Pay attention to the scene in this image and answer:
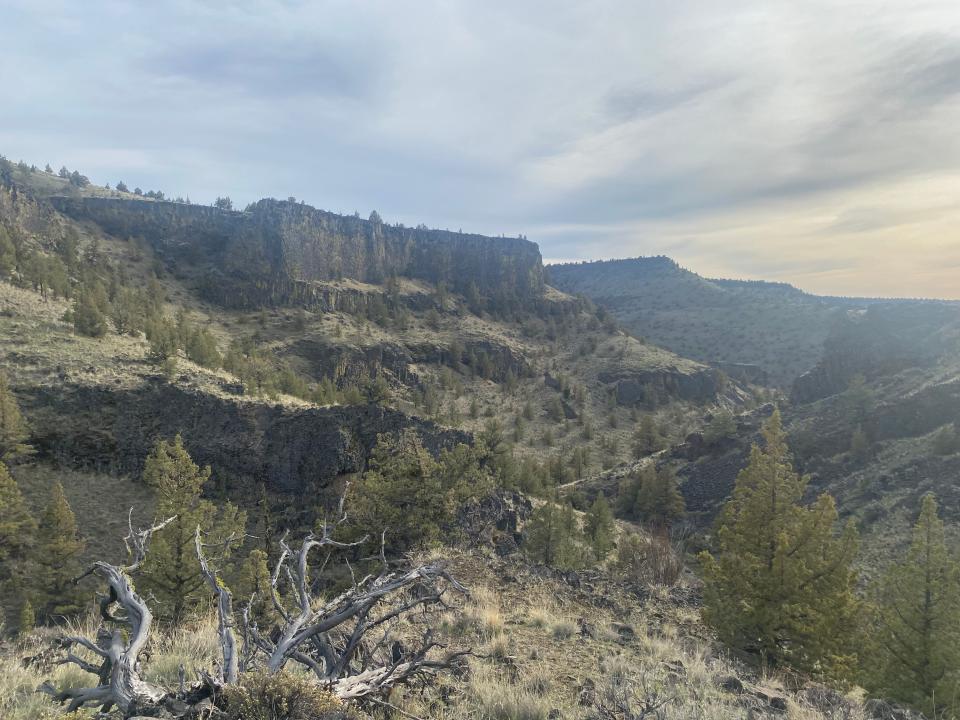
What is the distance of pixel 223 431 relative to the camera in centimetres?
4219

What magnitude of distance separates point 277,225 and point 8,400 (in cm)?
14310

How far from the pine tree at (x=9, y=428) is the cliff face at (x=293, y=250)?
306 feet

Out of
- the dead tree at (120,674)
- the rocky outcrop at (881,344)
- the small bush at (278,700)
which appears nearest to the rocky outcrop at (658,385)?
the rocky outcrop at (881,344)

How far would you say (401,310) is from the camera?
13212 cm

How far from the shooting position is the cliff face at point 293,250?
138375 mm

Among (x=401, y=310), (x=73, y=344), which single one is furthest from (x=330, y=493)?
(x=401, y=310)

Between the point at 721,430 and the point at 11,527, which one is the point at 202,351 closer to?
the point at 11,527

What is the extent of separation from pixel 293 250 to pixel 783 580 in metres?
164

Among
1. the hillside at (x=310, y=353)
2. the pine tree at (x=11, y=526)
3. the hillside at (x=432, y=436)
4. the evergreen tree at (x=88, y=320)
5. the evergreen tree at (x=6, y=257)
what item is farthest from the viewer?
the evergreen tree at (x=6, y=257)

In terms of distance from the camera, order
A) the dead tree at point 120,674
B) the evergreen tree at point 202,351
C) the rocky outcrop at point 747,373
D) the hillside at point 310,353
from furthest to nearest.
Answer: the rocky outcrop at point 747,373
the evergreen tree at point 202,351
the hillside at point 310,353
the dead tree at point 120,674

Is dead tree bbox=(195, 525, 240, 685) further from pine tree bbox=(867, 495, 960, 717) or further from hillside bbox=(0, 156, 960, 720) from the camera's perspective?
pine tree bbox=(867, 495, 960, 717)

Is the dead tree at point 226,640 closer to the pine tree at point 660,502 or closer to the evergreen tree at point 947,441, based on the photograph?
the pine tree at point 660,502

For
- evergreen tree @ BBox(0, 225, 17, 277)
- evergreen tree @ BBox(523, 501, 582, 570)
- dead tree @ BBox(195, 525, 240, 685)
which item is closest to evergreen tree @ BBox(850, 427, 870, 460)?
evergreen tree @ BBox(523, 501, 582, 570)

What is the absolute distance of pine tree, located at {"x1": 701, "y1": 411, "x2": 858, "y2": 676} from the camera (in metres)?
12.2
